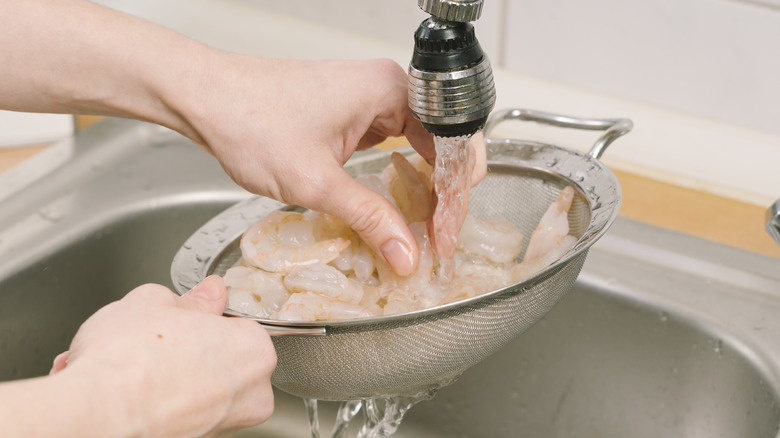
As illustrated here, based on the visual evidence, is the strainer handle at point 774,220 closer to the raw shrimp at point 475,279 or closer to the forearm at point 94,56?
the raw shrimp at point 475,279

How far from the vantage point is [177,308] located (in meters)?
0.53

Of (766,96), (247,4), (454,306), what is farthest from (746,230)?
(247,4)

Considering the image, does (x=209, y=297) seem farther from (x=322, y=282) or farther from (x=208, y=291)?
(x=322, y=282)

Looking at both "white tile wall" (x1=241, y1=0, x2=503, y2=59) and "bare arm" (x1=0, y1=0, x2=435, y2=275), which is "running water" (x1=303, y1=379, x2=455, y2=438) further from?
"white tile wall" (x1=241, y1=0, x2=503, y2=59)

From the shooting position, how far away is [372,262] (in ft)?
2.37

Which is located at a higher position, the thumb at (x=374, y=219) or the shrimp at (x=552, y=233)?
the thumb at (x=374, y=219)

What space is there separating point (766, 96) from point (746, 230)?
146mm

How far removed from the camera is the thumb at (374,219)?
66cm

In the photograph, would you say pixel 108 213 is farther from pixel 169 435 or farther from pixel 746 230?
pixel 746 230

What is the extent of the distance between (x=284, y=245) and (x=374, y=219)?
0.09 metres

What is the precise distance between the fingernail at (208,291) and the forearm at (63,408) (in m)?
0.11

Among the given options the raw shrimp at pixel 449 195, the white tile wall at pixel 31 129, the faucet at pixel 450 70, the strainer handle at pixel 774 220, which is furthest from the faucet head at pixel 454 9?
the white tile wall at pixel 31 129

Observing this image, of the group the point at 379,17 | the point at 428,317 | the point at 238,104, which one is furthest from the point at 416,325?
the point at 379,17

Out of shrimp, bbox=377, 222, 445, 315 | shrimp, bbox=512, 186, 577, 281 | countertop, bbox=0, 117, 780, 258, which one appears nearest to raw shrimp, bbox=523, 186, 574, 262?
shrimp, bbox=512, 186, 577, 281
